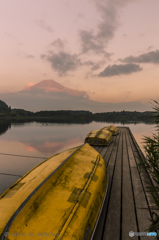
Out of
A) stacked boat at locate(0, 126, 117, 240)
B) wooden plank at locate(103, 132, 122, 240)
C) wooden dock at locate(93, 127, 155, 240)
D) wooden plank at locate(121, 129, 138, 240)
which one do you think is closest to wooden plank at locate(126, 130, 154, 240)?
wooden dock at locate(93, 127, 155, 240)

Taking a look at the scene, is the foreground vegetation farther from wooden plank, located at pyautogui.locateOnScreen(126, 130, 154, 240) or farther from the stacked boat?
the stacked boat

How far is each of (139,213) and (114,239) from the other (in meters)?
1.03

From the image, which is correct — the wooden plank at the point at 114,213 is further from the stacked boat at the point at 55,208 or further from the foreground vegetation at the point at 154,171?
the foreground vegetation at the point at 154,171

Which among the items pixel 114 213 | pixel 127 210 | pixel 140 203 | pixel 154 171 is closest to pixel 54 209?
pixel 114 213

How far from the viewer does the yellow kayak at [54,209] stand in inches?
71.3

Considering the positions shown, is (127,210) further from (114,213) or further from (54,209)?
(54,209)

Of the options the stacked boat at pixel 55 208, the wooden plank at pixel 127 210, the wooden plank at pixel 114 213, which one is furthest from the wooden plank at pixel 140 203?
the stacked boat at pixel 55 208

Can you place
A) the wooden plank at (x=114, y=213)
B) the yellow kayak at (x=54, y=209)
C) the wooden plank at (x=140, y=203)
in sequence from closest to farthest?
the yellow kayak at (x=54, y=209) → the wooden plank at (x=114, y=213) → the wooden plank at (x=140, y=203)

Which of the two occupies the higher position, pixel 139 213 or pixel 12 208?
pixel 12 208

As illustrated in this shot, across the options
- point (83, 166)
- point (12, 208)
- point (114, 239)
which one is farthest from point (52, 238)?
point (83, 166)

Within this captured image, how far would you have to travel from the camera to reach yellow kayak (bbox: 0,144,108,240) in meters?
1.81

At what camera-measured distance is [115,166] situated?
605cm

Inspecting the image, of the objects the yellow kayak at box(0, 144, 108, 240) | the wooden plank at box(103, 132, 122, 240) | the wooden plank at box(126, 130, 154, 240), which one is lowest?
the wooden plank at box(103, 132, 122, 240)

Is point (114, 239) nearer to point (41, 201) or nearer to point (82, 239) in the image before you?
point (82, 239)
